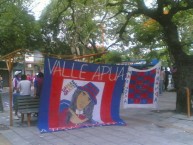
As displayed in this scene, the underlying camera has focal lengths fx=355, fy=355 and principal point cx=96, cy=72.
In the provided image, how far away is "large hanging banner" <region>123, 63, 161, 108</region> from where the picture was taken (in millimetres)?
12742

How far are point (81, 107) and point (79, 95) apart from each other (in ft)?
1.21

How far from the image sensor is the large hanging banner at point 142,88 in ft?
41.8

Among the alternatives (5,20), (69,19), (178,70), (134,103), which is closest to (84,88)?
(134,103)

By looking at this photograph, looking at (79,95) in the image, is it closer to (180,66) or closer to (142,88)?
(142,88)

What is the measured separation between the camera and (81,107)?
35.2ft

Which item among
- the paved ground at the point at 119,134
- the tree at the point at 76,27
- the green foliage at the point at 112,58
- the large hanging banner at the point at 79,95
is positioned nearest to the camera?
the paved ground at the point at 119,134

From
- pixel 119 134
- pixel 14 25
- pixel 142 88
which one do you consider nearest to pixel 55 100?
pixel 119 134

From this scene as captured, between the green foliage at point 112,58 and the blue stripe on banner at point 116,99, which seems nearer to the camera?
the blue stripe on banner at point 116,99

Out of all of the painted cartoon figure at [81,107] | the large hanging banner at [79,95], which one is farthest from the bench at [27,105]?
the painted cartoon figure at [81,107]

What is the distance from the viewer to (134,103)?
12852 mm

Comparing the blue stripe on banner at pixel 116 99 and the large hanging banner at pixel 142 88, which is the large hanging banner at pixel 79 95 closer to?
the blue stripe on banner at pixel 116 99

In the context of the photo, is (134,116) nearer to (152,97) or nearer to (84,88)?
(152,97)

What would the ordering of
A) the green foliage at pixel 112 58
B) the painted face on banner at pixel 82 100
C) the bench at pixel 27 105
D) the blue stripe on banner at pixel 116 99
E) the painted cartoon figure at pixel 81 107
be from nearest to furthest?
the painted cartoon figure at pixel 81 107, the painted face on banner at pixel 82 100, the bench at pixel 27 105, the blue stripe on banner at pixel 116 99, the green foliage at pixel 112 58

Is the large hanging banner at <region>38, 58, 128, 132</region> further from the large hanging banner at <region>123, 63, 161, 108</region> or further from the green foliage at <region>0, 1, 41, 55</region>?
the green foliage at <region>0, 1, 41, 55</region>
